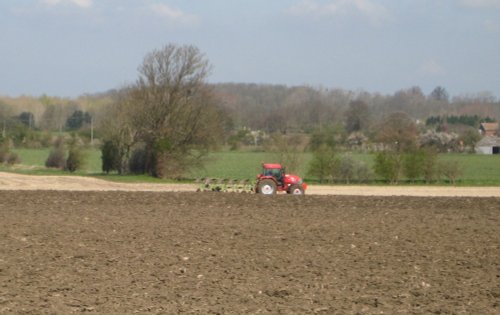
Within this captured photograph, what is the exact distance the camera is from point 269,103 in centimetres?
18912

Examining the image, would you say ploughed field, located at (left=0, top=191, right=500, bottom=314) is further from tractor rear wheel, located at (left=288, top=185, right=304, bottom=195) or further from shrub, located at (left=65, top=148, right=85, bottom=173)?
shrub, located at (left=65, top=148, right=85, bottom=173)

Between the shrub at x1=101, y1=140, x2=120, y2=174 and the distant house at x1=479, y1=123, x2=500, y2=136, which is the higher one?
the distant house at x1=479, y1=123, x2=500, y2=136

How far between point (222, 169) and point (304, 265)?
46.9 m

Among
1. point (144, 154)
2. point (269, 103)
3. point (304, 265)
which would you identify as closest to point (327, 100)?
point (269, 103)

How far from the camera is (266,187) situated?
30750mm

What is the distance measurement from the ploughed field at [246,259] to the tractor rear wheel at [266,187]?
631 centimetres

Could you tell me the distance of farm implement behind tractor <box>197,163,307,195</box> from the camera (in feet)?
101

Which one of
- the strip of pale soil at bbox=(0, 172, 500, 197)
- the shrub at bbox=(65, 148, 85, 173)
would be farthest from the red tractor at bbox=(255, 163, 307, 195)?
the shrub at bbox=(65, 148, 85, 173)

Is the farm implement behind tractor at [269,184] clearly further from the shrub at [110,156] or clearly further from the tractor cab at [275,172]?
the shrub at [110,156]

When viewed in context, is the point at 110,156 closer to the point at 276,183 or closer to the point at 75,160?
the point at 75,160

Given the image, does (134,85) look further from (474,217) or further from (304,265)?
(304,265)

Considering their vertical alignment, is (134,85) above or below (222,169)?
above

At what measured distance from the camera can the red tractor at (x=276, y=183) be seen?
30.8 m

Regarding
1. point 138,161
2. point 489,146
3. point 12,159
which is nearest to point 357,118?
point 489,146
